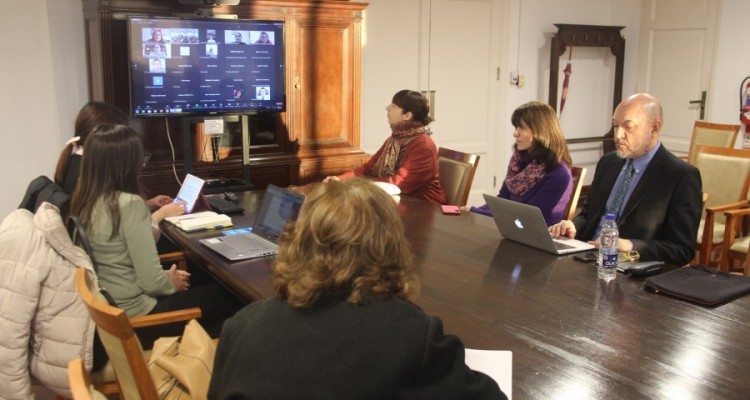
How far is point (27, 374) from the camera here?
217cm

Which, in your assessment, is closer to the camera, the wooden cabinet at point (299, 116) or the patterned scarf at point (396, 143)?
the patterned scarf at point (396, 143)

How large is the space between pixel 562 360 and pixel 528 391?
186mm

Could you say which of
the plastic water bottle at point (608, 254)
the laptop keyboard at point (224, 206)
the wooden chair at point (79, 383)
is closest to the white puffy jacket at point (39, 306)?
the wooden chair at point (79, 383)

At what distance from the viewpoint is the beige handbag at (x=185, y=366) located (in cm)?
183

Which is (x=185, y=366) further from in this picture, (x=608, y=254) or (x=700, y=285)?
(x=700, y=285)

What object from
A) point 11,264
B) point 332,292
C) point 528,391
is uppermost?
point 332,292

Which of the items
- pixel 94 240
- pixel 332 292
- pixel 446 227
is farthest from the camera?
pixel 446 227

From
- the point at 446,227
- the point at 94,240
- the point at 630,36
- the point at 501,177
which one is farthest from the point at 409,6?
the point at 94,240

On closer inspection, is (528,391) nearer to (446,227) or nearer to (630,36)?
(446,227)

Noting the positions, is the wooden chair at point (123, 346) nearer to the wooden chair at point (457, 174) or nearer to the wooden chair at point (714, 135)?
the wooden chair at point (457, 174)

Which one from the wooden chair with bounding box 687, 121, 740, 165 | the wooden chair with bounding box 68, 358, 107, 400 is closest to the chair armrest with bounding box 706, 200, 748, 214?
the wooden chair with bounding box 687, 121, 740, 165

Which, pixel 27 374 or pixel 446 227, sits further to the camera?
pixel 446 227

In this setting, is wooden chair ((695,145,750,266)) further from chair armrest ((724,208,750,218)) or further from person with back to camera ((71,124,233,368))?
person with back to camera ((71,124,233,368))

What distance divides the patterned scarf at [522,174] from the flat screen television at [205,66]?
1679mm
